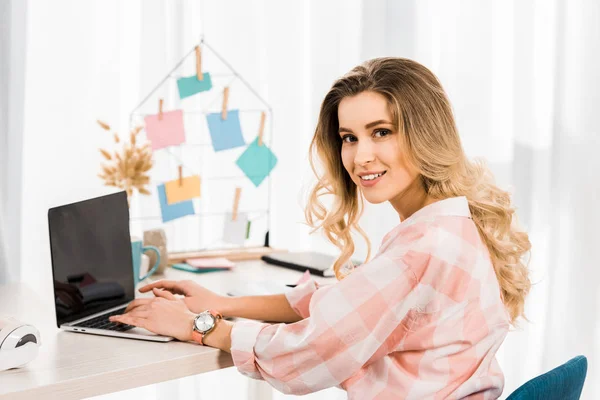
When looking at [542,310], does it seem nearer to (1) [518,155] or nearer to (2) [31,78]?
(1) [518,155]

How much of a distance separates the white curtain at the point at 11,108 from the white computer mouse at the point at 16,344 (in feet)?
2.60

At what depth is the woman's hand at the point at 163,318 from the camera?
1338 mm

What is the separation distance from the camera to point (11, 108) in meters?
1.97

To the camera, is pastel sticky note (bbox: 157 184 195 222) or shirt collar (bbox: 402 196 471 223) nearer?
shirt collar (bbox: 402 196 471 223)

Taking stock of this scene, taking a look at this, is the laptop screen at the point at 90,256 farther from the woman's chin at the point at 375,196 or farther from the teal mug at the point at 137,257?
the woman's chin at the point at 375,196

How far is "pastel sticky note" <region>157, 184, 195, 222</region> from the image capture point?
2.08 metres

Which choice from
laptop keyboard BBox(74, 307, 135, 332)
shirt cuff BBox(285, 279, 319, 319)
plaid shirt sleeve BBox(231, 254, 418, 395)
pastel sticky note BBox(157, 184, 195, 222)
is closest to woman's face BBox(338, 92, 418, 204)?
plaid shirt sleeve BBox(231, 254, 418, 395)

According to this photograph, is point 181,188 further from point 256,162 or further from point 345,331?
point 345,331

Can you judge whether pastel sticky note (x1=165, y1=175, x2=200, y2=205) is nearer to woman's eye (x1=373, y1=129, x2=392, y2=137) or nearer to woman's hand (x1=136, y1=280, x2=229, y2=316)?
woman's hand (x1=136, y1=280, x2=229, y2=316)

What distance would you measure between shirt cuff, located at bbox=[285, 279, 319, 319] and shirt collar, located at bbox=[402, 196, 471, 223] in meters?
0.31

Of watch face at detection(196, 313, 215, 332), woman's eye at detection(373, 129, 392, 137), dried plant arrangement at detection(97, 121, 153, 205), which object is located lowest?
watch face at detection(196, 313, 215, 332)

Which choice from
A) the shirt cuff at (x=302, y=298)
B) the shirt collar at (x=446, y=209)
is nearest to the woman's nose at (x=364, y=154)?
the shirt collar at (x=446, y=209)

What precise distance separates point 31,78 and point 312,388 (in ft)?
4.50

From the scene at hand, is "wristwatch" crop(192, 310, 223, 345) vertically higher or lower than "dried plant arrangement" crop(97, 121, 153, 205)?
lower
